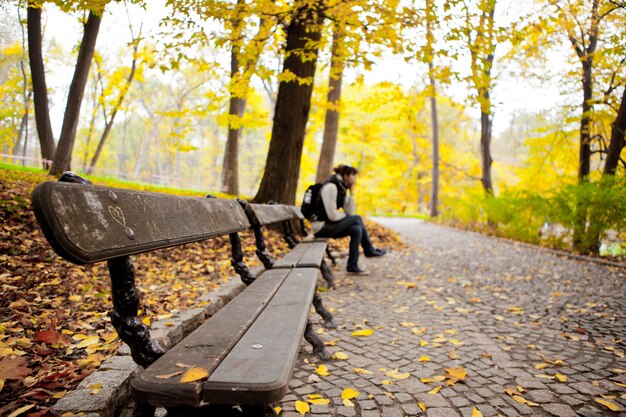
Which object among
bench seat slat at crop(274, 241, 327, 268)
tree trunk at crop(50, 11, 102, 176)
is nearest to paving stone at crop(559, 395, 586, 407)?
bench seat slat at crop(274, 241, 327, 268)

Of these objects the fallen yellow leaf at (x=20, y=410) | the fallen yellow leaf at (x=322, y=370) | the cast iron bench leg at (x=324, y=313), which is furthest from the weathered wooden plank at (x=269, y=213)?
the fallen yellow leaf at (x=20, y=410)

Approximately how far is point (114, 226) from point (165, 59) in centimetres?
581

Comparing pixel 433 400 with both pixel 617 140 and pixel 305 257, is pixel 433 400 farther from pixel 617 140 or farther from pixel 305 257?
pixel 617 140

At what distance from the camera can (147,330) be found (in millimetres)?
1420

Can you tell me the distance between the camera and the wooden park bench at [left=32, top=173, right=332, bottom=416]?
3.63 feet

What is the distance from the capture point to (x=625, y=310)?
373 centimetres

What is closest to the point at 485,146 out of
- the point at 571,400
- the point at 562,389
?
the point at 562,389

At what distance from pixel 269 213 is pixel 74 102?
686 centimetres

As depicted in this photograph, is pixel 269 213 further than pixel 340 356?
Yes

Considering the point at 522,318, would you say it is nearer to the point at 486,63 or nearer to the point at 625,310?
the point at 625,310

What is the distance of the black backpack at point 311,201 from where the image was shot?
5051 millimetres

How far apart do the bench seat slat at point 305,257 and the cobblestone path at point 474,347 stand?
530mm

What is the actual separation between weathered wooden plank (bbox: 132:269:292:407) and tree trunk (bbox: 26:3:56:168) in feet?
25.0

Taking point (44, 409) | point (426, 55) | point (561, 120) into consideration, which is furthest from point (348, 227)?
point (561, 120)
